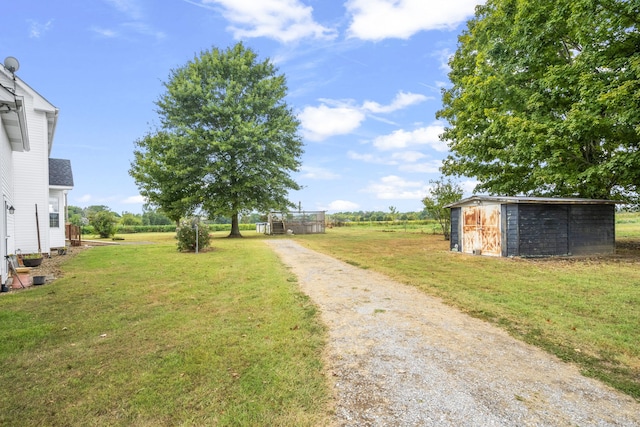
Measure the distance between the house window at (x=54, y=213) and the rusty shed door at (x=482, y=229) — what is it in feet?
62.0

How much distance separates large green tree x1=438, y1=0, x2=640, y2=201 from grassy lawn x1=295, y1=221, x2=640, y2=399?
5.30 m

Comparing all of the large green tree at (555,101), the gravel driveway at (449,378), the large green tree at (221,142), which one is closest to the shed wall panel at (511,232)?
the large green tree at (555,101)

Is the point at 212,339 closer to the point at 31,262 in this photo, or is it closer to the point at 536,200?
the point at 31,262

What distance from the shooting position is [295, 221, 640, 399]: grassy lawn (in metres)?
3.66

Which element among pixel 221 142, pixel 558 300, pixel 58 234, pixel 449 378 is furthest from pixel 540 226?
pixel 58 234

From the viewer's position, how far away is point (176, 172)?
22656 mm

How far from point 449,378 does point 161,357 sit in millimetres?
3039

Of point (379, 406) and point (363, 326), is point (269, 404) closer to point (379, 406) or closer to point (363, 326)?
point (379, 406)

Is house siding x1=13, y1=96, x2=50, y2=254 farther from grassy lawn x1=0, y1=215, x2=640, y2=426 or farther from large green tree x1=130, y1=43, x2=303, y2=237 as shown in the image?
large green tree x1=130, y1=43, x2=303, y2=237

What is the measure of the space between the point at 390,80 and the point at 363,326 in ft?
64.2

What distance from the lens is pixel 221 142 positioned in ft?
75.4

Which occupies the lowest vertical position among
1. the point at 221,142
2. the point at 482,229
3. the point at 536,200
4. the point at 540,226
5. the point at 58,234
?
the point at 482,229

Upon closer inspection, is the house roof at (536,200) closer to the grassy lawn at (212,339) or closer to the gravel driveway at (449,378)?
the grassy lawn at (212,339)

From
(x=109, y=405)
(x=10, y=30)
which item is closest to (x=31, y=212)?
(x=10, y=30)
